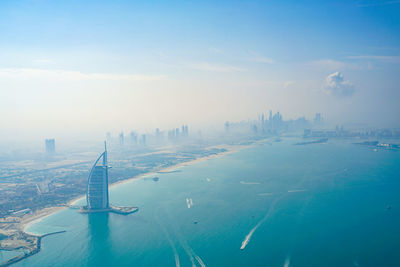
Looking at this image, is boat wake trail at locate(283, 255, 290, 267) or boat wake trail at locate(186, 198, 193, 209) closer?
boat wake trail at locate(283, 255, 290, 267)

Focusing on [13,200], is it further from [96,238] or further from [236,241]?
[236,241]

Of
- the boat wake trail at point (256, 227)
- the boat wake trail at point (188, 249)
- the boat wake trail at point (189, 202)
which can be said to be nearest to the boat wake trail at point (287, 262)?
the boat wake trail at point (256, 227)

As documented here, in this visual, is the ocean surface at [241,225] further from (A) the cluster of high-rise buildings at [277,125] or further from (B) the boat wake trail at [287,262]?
(A) the cluster of high-rise buildings at [277,125]

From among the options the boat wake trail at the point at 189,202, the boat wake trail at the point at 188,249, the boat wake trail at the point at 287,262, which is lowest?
the boat wake trail at the point at 287,262

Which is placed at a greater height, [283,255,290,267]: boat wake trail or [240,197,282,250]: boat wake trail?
[240,197,282,250]: boat wake trail

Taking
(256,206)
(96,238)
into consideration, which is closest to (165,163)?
(256,206)

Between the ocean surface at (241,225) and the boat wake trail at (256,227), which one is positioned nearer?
the ocean surface at (241,225)

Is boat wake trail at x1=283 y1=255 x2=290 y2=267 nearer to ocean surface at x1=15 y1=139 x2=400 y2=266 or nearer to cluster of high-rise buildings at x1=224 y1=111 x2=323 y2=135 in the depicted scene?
ocean surface at x1=15 y1=139 x2=400 y2=266

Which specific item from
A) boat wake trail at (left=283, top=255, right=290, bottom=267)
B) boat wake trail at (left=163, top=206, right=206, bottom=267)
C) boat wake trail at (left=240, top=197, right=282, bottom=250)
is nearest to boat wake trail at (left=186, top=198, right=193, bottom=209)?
boat wake trail at (left=163, top=206, right=206, bottom=267)

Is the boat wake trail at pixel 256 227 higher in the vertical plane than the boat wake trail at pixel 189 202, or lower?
lower

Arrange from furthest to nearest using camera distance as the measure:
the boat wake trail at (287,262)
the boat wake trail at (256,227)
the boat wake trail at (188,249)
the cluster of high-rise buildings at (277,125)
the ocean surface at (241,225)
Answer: the cluster of high-rise buildings at (277,125) → the boat wake trail at (256,227) → the ocean surface at (241,225) → the boat wake trail at (188,249) → the boat wake trail at (287,262)

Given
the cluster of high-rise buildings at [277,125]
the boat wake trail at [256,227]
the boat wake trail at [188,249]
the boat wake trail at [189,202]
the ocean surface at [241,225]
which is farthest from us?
the cluster of high-rise buildings at [277,125]
